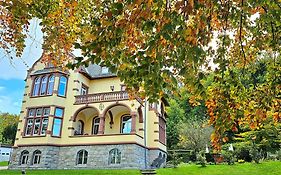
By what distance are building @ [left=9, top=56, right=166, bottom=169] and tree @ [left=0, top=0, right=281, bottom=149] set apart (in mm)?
12653

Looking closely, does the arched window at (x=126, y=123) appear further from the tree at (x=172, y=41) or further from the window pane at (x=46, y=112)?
the tree at (x=172, y=41)

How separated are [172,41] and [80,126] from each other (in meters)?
21.7

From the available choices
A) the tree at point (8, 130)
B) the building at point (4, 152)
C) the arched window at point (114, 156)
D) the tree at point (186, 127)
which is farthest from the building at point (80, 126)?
the tree at point (8, 130)

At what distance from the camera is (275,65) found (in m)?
6.19

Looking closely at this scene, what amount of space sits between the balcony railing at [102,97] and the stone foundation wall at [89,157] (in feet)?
11.3

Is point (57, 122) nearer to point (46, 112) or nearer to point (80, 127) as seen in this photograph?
point (46, 112)

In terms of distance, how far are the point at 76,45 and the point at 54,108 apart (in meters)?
19.9

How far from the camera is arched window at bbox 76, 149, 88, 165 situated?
21.0 metres

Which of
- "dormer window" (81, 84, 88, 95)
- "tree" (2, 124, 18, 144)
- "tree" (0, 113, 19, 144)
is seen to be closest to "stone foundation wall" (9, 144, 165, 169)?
"dormer window" (81, 84, 88, 95)

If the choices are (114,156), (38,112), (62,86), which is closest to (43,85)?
(62,86)

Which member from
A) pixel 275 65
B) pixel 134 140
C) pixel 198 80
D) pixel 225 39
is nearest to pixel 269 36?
pixel 275 65

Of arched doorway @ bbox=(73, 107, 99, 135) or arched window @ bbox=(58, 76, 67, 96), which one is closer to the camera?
arched window @ bbox=(58, 76, 67, 96)

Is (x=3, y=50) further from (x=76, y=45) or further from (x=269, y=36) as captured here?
(x=269, y=36)

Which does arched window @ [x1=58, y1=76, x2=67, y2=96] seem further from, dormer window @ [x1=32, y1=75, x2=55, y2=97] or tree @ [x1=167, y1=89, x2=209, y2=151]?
tree @ [x1=167, y1=89, x2=209, y2=151]
